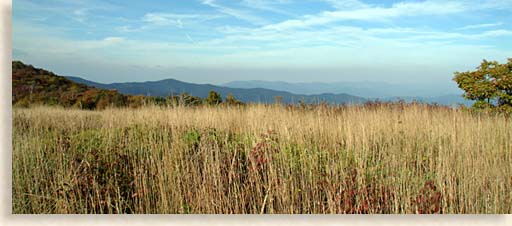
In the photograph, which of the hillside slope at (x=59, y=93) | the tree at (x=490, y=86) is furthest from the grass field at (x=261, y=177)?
the tree at (x=490, y=86)

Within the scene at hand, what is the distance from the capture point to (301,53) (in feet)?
12.0

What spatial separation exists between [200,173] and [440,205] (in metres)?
1.69

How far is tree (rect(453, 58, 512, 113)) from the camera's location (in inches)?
236

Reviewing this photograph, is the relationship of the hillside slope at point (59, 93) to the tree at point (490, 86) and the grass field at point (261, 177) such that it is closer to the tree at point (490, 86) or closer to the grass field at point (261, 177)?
the grass field at point (261, 177)

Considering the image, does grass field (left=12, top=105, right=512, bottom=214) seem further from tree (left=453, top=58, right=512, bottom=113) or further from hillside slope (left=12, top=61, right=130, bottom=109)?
tree (left=453, top=58, right=512, bottom=113)

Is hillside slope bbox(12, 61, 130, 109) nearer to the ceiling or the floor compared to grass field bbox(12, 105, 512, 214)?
nearer to the ceiling

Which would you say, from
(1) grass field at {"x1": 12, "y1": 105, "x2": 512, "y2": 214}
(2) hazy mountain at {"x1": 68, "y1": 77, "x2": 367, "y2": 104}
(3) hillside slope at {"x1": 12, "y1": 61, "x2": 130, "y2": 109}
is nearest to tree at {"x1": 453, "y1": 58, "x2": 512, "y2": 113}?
(1) grass field at {"x1": 12, "y1": 105, "x2": 512, "y2": 214}

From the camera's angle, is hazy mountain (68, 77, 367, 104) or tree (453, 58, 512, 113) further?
tree (453, 58, 512, 113)

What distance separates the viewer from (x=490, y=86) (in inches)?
242

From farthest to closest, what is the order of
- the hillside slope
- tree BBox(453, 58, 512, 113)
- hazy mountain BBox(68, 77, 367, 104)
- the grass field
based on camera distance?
tree BBox(453, 58, 512, 113)
hazy mountain BBox(68, 77, 367, 104)
the hillside slope
the grass field

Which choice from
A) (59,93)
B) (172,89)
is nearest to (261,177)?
(172,89)

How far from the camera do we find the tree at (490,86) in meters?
6.00

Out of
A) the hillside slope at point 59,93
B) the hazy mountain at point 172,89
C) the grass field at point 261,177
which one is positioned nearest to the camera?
the grass field at point 261,177

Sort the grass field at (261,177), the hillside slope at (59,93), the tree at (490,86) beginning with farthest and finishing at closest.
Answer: the tree at (490,86)
the hillside slope at (59,93)
the grass field at (261,177)
